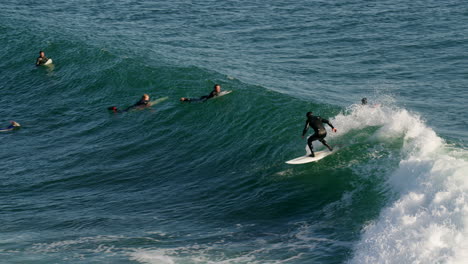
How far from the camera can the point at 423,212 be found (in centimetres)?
1756

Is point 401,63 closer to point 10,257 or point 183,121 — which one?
point 183,121

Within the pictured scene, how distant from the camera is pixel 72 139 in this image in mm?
32281

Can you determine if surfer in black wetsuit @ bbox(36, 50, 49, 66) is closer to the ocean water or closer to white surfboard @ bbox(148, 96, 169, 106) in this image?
the ocean water

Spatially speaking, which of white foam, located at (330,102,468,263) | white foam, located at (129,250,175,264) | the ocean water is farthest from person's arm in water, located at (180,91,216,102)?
white foam, located at (129,250,175,264)

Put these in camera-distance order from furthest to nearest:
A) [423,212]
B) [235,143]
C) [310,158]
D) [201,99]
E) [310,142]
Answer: [201,99] → [235,143] → [310,158] → [310,142] → [423,212]

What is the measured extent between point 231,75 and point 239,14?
24767 millimetres

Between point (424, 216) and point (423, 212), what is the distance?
0.25 meters

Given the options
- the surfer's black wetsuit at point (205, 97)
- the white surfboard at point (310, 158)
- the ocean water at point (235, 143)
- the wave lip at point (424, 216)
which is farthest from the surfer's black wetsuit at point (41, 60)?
the wave lip at point (424, 216)

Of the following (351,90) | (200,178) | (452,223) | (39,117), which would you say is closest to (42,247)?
(200,178)

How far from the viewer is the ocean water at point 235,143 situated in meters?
18.6

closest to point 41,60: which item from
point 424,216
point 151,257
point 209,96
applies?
point 209,96

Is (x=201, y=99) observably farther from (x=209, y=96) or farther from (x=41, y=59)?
(x=41, y=59)

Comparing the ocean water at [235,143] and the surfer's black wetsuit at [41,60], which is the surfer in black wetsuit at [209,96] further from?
the surfer's black wetsuit at [41,60]

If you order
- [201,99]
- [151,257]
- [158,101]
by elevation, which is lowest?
[151,257]
